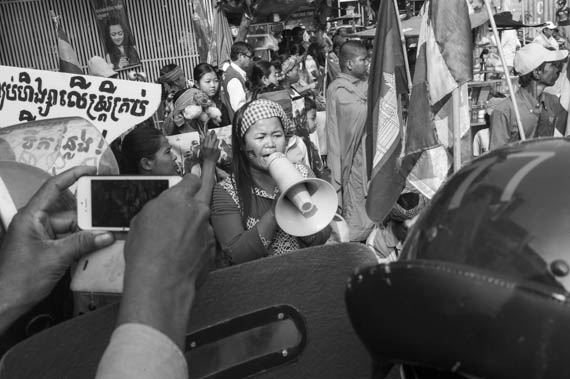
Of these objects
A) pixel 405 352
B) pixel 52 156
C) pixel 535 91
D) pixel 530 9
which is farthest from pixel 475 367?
pixel 530 9

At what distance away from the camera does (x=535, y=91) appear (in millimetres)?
6984

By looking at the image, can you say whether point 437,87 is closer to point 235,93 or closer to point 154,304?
point 235,93

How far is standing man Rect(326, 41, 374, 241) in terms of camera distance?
685 cm

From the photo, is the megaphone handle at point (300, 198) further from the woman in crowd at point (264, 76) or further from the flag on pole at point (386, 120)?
the woman in crowd at point (264, 76)

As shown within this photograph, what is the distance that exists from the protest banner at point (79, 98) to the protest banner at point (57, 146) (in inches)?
36.9

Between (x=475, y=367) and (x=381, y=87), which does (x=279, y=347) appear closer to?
(x=475, y=367)

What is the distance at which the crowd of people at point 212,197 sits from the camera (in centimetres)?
112

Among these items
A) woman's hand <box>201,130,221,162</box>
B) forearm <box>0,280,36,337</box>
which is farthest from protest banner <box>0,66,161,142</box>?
forearm <box>0,280,36,337</box>

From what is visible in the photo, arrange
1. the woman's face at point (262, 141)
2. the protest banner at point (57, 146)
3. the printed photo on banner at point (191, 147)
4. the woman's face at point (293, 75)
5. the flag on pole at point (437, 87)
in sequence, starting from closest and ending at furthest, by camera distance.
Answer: the protest banner at point (57, 146), the woman's face at point (262, 141), the flag on pole at point (437, 87), the printed photo on banner at point (191, 147), the woman's face at point (293, 75)

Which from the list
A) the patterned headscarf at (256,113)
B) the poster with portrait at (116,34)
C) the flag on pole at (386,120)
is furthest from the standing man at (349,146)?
the poster with portrait at (116,34)

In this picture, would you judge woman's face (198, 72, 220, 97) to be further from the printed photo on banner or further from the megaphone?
the megaphone

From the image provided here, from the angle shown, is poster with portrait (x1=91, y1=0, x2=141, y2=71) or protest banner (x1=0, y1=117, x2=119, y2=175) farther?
poster with portrait (x1=91, y1=0, x2=141, y2=71)

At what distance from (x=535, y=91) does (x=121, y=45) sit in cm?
529

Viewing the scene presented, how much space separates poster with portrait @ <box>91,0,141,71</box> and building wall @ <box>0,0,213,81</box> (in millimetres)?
250
